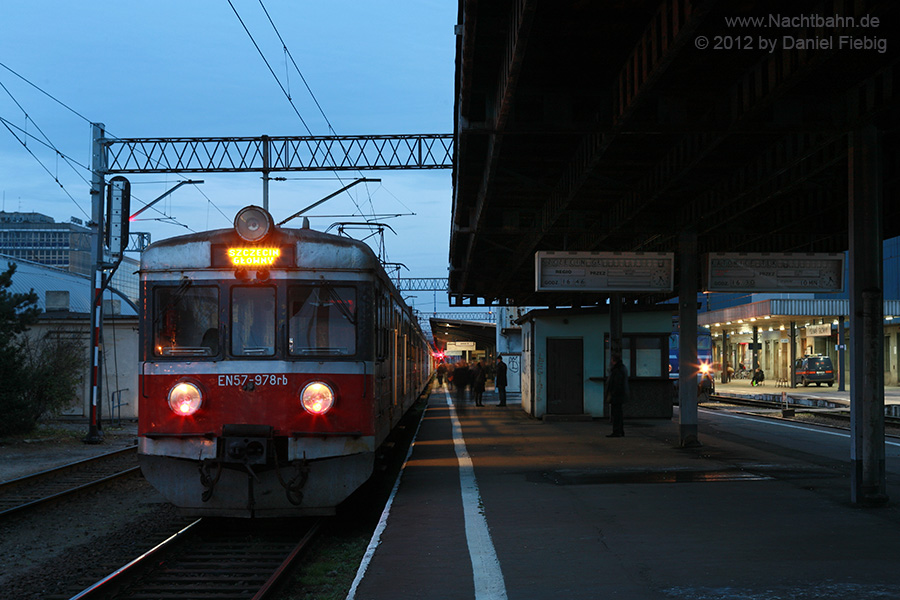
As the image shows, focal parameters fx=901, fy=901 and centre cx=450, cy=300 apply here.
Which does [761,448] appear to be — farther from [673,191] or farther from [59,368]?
[59,368]

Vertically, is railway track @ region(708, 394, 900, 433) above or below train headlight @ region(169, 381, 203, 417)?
below

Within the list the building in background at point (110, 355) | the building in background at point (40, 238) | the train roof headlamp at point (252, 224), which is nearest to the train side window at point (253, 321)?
the train roof headlamp at point (252, 224)

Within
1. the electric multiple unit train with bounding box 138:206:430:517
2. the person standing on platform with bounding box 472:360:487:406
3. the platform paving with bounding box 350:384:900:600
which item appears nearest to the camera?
the platform paving with bounding box 350:384:900:600

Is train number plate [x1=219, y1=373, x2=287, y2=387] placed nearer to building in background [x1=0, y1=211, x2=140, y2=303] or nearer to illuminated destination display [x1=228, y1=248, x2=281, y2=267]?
illuminated destination display [x1=228, y1=248, x2=281, y2=267]

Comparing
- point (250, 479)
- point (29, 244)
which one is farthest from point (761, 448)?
point (29, 244)

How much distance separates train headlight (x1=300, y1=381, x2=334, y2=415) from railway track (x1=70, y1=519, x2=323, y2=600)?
1.23 metres

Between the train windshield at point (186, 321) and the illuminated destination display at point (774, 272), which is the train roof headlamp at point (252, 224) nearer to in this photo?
the train windshield at point (186, 321)

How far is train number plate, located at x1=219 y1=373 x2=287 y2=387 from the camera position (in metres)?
8.79

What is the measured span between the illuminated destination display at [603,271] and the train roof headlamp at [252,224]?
21.8 feet

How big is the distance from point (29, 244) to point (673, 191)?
12966cm

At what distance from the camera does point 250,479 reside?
8.63m

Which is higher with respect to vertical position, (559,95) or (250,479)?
(559,95)

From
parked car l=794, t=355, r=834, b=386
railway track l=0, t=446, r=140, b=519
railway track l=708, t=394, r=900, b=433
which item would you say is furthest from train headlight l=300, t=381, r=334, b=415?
parked car l=794, t=355, r=834, b=386

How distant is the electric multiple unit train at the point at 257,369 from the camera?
8.68m
